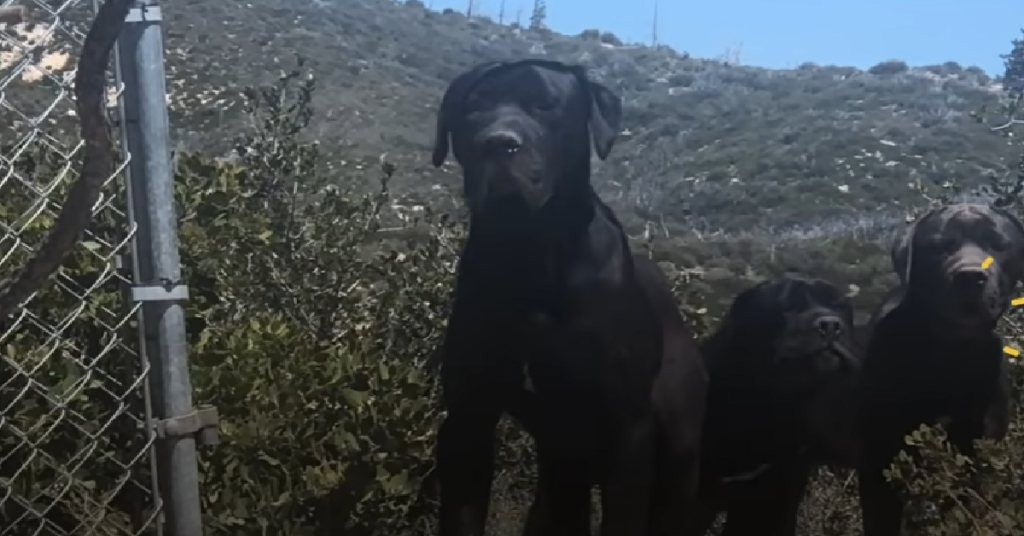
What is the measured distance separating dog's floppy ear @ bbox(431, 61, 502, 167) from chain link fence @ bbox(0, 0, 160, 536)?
744 mm

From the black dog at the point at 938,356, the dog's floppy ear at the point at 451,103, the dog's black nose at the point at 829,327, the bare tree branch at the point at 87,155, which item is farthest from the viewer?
the dog's black nose at the point at 829,327

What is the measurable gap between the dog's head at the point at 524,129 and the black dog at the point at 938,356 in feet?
3.31

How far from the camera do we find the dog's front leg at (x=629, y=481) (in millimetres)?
3086

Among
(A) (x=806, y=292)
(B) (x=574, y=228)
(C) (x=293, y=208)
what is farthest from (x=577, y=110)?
(C) (x=293, y=208)

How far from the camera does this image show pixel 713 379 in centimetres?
391

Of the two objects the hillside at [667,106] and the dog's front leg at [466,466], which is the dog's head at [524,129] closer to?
the dog's front leg at [466,466]

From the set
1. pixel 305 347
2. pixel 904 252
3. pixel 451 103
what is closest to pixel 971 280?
pixel 904 252

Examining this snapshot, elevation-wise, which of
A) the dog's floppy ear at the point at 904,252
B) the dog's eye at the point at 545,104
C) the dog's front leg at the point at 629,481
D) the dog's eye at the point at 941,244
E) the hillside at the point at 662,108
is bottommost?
the hillside at the point at 662,108

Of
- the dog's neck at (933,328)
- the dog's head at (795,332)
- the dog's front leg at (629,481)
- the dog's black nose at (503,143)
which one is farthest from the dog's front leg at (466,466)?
the dog's neck at (933,328)

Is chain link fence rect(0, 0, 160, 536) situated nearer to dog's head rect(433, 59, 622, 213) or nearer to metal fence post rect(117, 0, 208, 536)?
metal fence post rect(117, 0, 208, 536)

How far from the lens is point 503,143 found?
2848 millimetres

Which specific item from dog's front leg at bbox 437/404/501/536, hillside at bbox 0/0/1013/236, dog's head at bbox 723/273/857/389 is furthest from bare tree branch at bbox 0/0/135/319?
hillside at bbox 0/0/1013/236

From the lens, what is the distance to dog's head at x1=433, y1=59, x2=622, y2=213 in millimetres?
2885

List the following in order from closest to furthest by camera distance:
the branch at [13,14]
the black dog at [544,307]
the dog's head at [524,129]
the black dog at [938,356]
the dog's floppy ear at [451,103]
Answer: the branch at [13,14] → the dog's head at [524,129] → the black dog at [544,307] → the dog's floppy ear at [451,103] → the black dog at [938,356]
